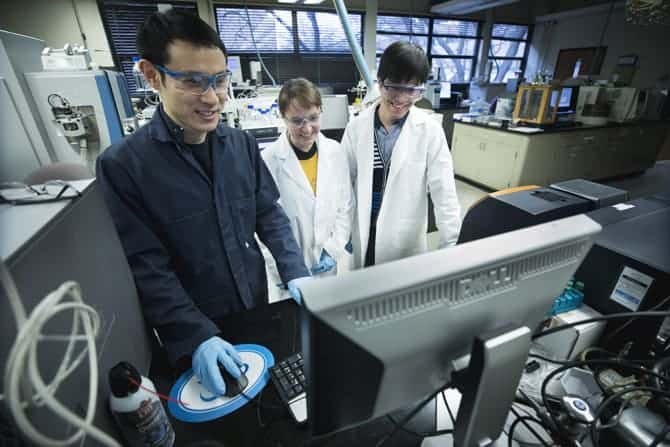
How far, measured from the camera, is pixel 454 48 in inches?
264

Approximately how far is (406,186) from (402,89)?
440 mm

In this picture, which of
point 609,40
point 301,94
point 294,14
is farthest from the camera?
point 609,40

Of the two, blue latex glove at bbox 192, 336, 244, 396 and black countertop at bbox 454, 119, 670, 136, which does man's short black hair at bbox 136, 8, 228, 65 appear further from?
black countertop at bbox 454, 119, 670, 136

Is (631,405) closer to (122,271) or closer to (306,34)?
(122,271)

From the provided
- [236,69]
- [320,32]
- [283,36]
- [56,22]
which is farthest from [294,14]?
[56,22]

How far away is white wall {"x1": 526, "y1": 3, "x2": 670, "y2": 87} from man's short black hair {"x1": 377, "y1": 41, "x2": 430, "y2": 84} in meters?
6.70

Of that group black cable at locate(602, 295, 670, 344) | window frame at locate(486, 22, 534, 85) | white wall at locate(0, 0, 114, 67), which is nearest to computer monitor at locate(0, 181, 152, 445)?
black cable at locate(602, 295, 670, 344)

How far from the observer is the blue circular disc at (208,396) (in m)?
0.62

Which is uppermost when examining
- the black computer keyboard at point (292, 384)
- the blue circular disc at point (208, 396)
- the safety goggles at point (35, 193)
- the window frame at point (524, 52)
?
the window frame at point (524, 52)

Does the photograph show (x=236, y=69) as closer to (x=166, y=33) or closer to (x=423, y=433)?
(x=166, y=33)

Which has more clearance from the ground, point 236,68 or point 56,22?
point 56,22

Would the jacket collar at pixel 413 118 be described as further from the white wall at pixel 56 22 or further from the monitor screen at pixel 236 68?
the white wall at pixel 56 22

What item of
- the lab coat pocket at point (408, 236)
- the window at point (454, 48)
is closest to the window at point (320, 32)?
the window at point (454, 48)

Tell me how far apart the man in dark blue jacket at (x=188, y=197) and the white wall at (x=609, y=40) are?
7535 mm
